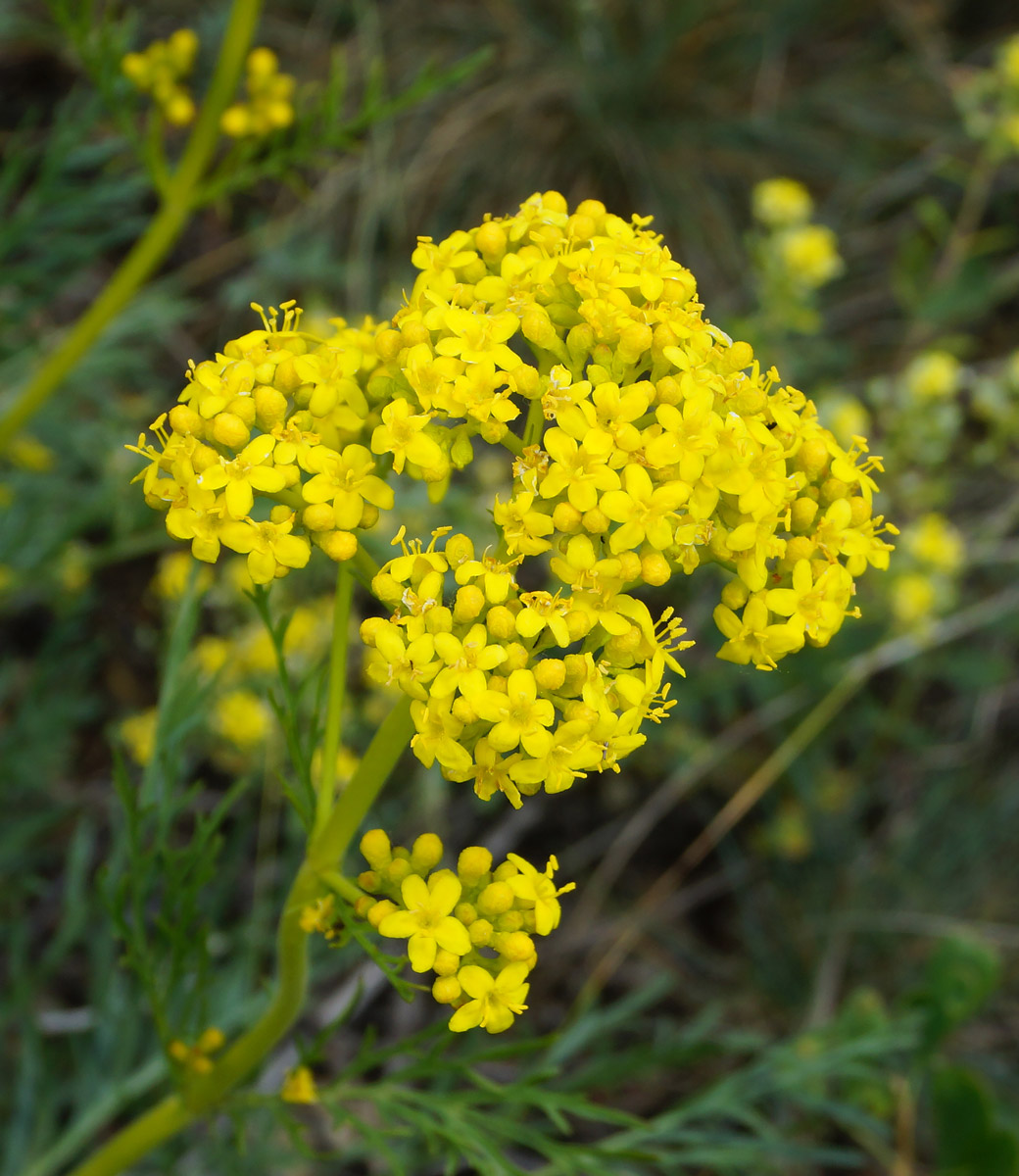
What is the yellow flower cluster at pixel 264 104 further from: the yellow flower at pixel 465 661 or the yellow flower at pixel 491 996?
the yellow flower at pixel 491 996

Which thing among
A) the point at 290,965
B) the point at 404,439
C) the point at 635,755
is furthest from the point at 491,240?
the point at 635,755

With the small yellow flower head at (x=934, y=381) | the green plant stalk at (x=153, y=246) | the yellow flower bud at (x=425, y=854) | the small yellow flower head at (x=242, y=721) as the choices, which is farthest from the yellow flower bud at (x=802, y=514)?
the small yellow flower head at (x=934, y=381)

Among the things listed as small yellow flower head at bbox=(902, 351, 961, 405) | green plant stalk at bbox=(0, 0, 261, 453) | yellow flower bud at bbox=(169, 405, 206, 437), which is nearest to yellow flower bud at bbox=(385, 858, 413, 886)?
yellow flower bud at bbox=(169, 405, 206, 437)

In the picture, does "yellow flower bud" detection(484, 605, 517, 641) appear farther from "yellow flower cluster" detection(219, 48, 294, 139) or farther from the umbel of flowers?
"yellow flower cluster" detection(219, 48, 294, 139)

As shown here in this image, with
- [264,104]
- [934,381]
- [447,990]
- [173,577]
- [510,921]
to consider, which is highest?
[934,381]

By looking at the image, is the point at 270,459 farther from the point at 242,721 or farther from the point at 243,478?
the point at 242,721

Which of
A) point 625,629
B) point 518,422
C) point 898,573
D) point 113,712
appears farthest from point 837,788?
point 625,629
